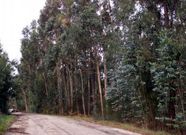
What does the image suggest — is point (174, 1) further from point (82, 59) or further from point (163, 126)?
point (82, 59)

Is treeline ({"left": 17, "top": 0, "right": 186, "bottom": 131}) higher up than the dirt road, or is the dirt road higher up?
treeline ({"left": 17, "top": 0, "right": 186, "bottom": 131})

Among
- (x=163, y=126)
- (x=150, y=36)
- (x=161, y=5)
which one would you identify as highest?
(x=161, y=5)

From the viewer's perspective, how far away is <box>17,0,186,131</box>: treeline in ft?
69.5

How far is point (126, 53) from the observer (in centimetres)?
2736

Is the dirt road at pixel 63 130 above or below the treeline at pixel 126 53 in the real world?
below

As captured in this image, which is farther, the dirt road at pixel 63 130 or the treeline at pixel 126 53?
the dirt road at pixel 63 130

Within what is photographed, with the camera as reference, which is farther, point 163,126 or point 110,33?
point 110,33

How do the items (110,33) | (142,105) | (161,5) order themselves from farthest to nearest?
(110,33) → (142,105) → (161,5)

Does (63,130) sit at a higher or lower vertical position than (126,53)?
lower

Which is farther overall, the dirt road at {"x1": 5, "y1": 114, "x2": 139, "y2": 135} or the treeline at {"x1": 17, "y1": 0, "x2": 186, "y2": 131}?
the dirt road at {"x1": 5, "y1": 114, "x2": 139, "y2": 135}

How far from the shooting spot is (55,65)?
2562 inches

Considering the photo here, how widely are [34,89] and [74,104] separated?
20.8m

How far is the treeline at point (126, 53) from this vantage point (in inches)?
834

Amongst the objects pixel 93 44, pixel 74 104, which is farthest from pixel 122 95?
pixel 74 104
